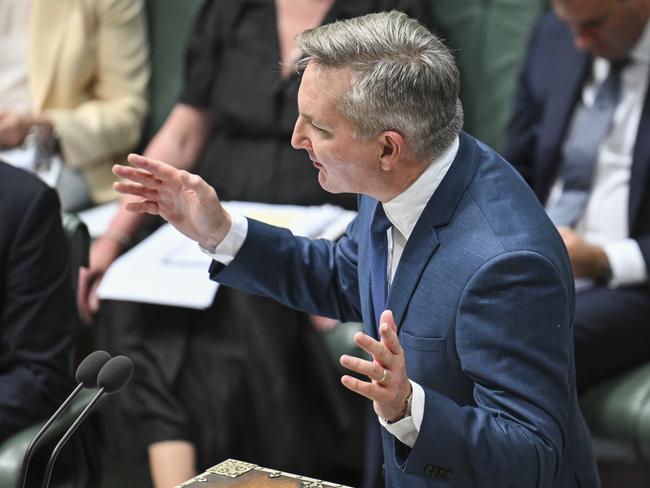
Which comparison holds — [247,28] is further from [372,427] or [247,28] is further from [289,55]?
[372,427]

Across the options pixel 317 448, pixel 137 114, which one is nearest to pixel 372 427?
pixel 317 448

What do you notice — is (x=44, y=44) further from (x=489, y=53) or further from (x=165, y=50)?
(x=489, y=53)

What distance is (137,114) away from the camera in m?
3.65

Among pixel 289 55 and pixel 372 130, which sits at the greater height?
pixel 372 130

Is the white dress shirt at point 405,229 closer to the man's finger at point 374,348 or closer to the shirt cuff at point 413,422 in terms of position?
the shirt cuff at point 413,422

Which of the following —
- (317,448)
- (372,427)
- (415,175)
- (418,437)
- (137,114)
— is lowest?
(317,448)

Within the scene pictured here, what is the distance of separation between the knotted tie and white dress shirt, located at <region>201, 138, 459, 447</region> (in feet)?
3.69

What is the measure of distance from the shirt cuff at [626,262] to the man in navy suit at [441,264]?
0.93m

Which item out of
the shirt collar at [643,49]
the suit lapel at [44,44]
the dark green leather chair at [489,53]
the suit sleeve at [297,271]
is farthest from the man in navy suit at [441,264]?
the suit lapel at [44,44]

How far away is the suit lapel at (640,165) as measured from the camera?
274 centimetres

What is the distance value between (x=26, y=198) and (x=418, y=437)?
1026 millimetres

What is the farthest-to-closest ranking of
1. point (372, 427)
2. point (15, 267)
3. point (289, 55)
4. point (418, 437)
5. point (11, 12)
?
point (11, 12), point (289, 55), point (372, 427), point (15, 267), point (418, 437)

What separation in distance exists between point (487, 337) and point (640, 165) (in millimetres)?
1275

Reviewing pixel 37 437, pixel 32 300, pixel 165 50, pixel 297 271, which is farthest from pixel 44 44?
pixel 37 437
